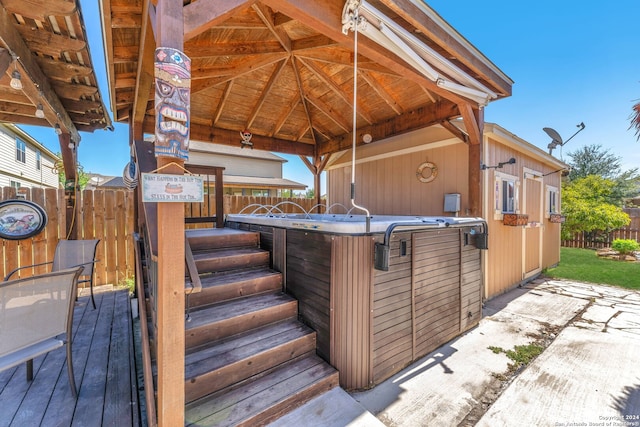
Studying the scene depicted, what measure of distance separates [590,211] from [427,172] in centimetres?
852

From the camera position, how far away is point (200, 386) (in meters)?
1.77

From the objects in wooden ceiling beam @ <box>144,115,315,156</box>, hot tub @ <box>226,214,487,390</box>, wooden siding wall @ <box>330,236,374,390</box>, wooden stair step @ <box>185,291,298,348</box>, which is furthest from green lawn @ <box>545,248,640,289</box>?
wooden stair step @ <box>185,291,298,348</box>

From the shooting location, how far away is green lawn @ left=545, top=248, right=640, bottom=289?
18.3ft

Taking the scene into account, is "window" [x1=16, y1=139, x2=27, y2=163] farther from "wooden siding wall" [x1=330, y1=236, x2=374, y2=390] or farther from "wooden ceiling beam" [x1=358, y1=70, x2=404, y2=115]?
"wooden siding wall" [x1=330, y1=236, x2=374, y2=390]

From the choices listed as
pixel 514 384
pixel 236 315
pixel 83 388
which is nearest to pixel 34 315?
pixel 83 388

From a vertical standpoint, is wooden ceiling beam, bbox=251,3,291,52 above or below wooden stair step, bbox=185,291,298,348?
above

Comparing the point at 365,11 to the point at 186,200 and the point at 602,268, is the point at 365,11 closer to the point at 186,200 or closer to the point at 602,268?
the point at 186,200

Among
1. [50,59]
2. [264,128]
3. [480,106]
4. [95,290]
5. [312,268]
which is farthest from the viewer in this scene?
[264,128]

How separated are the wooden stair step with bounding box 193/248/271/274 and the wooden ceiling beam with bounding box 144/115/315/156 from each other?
9.37ft

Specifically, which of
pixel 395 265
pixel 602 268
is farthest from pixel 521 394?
pixel 602 268

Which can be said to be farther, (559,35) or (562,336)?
(559,35)

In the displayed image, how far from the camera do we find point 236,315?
2.23 metres

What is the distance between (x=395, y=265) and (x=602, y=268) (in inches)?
309

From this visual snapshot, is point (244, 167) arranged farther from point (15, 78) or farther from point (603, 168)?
point (603, 168)
